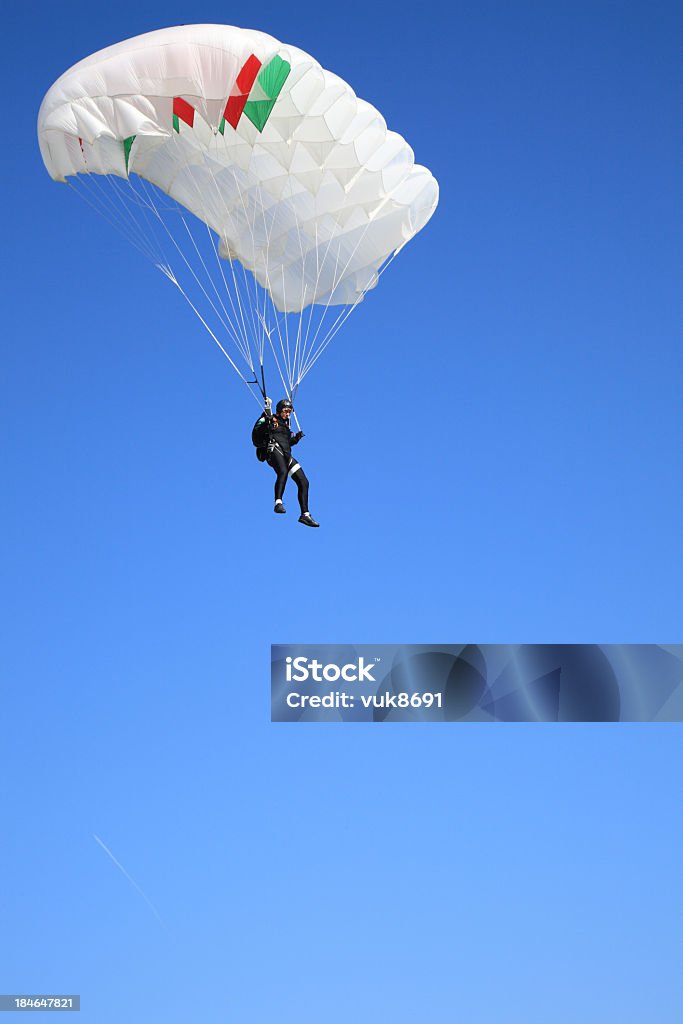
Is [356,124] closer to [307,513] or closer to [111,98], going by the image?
[111,98]

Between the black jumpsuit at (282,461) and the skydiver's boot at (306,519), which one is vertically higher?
the black jumpsuit at (282,461)

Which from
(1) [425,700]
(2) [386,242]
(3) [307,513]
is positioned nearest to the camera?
(3) [307,513]

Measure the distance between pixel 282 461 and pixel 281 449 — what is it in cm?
15

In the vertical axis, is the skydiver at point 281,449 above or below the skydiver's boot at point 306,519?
above

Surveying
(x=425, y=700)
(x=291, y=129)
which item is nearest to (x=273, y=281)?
(x=291, y=129)

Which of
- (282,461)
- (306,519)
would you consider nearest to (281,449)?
(282,461)

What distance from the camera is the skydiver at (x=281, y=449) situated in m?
16.0

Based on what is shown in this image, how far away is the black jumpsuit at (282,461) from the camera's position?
1603cm

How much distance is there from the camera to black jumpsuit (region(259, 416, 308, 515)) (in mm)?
16031

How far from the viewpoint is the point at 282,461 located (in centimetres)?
1603

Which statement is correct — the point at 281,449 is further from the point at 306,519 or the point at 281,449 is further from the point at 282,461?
the point at 306,519

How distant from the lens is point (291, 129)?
15594 millimetres

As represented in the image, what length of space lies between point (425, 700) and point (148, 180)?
7.62 m

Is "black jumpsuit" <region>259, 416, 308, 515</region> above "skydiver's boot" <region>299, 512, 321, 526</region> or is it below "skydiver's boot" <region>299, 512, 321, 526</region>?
above
